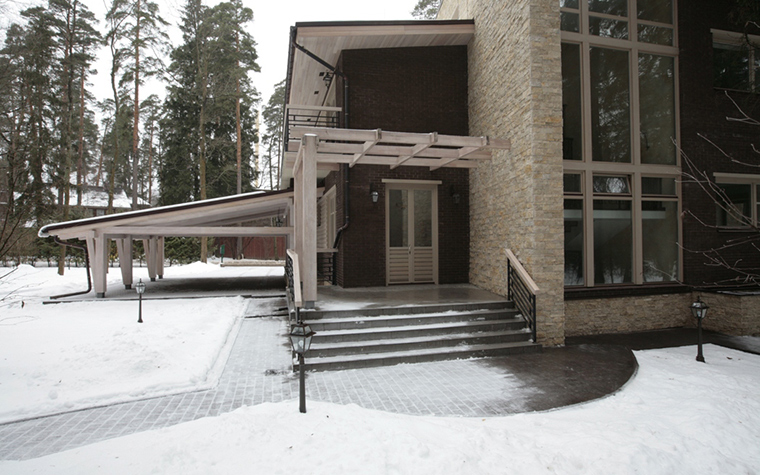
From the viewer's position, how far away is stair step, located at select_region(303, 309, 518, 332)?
6.05m

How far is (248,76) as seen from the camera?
22766 millimetres

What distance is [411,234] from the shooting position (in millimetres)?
9711

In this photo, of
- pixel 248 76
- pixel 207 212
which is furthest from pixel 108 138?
pixel 207 212

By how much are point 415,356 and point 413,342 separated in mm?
273

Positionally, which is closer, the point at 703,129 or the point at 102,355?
the point at 102,355

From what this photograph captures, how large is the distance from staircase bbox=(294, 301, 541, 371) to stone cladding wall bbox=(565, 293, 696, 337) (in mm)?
1538

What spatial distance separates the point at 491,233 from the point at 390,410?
5.16 meters

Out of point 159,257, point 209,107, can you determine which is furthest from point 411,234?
point 209,107

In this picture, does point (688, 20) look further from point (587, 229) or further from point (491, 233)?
point (491, 233)

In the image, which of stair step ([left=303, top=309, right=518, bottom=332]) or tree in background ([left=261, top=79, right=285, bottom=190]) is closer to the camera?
stair step ([left=303, top=309, right=518, bottom=332])

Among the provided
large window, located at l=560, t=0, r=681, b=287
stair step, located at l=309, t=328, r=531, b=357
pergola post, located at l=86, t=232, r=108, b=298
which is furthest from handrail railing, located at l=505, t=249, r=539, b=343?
pergola post, located at l=86, t=232, r=108, b=298

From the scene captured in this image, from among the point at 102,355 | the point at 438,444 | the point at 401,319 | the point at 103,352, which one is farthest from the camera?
the point at 401,319

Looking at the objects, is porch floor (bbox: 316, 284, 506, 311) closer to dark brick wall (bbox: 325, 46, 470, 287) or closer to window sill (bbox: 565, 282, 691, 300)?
dark brick wall (bbox: 325, 46, 470, 287)

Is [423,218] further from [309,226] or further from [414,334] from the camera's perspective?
[414,334]
